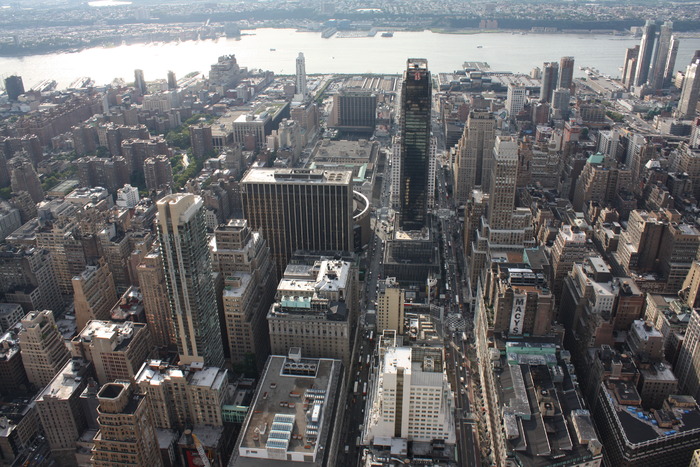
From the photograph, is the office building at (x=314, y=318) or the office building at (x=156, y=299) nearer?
the office building at (x=314, y=318)

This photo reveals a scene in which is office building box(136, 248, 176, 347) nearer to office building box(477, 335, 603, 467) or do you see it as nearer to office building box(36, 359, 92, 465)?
office building box(36, 359, 92, 465)

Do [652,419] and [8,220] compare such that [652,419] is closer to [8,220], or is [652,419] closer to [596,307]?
[596,307]

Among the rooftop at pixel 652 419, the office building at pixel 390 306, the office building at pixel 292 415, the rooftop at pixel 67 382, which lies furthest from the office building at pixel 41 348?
the rooftop at pixel 652 419

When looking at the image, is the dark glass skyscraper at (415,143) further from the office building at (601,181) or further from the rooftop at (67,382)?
the rooftop at (67,382)

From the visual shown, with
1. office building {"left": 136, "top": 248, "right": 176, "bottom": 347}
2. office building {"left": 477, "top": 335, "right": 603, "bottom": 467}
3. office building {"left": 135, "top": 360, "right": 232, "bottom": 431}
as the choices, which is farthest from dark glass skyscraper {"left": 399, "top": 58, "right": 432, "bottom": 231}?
office building {"left": 135, "top": 360, "right": 232, "bottom": 431}

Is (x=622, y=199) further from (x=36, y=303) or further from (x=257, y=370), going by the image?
(x=36, y=303)

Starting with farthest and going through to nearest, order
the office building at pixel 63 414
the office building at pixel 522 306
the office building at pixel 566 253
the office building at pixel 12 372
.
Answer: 1. the office building at pixel 566 253
2. the office building at pixel 12 372
3. the office building at pixel 522 306
4. the office building at pixel 63 414

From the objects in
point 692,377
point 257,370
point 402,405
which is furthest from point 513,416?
point 257,370
